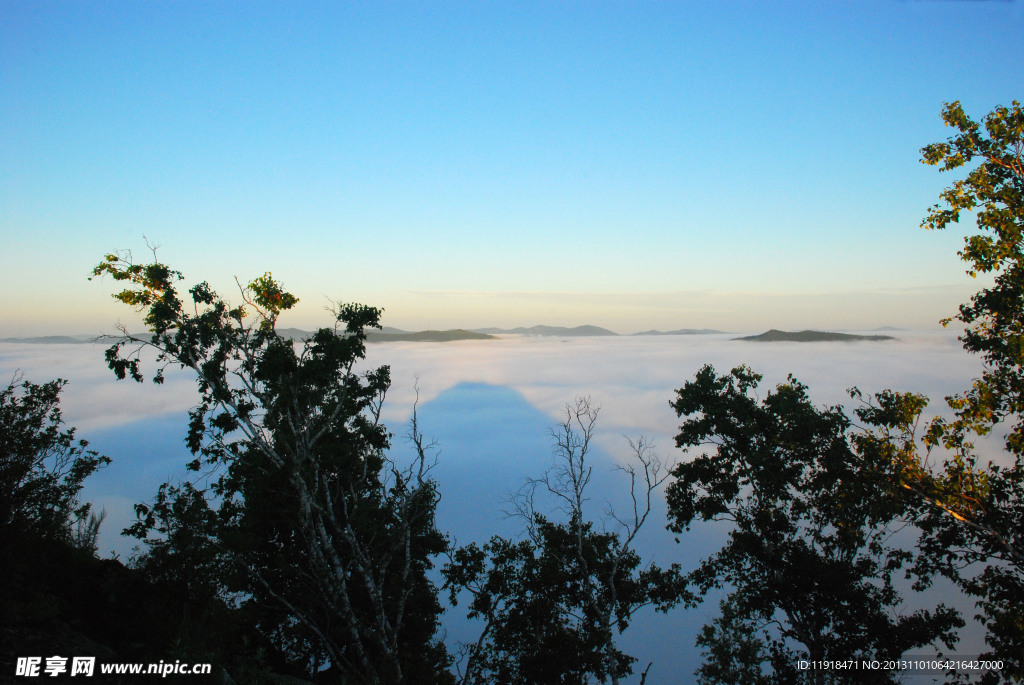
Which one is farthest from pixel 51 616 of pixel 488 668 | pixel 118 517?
pixel 118 517

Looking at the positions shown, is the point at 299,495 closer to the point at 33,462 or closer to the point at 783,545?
the point at 33,462

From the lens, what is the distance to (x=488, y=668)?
65.7 ft

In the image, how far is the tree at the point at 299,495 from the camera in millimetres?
15133

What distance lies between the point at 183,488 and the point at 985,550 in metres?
24.1

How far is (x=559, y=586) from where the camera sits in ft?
68.5

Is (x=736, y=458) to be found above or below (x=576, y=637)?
above

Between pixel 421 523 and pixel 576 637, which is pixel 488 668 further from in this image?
pixel 421 523

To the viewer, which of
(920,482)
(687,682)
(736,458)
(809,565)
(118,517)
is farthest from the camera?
(687,682)

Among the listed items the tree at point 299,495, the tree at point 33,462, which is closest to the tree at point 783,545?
the tree at point 299,495

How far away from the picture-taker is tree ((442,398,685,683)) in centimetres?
1934

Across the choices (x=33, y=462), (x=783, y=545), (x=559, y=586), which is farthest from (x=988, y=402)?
(x=33, y=462)

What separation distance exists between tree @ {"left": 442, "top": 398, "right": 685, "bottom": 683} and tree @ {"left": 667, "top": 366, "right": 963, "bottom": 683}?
2.26m

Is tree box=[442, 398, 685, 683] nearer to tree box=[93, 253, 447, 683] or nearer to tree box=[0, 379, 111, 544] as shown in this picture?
tree box=[93, 253, 447, 683]

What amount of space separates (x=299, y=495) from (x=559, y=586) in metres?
10.8
